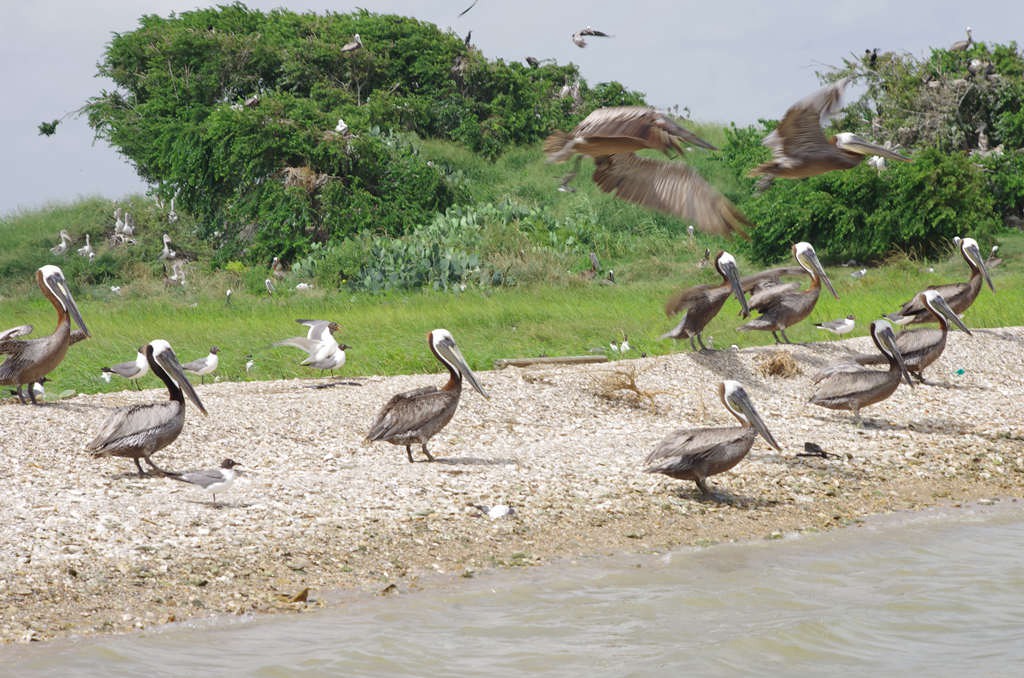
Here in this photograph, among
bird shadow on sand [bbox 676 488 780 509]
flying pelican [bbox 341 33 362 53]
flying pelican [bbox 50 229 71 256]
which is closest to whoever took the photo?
bird shadow on sand [bbox 676 488 780 509]

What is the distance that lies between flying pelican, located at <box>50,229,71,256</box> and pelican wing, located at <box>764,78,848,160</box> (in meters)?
28.5

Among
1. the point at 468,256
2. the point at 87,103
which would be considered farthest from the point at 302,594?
the point at 87,103


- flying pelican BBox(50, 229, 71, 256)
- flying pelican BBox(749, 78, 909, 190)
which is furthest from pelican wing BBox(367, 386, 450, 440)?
flying pelican BBox(50, 229, 71, 256)

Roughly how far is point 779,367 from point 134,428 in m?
7.94

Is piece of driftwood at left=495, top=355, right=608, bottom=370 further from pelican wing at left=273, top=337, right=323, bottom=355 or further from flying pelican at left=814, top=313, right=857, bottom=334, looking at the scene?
flying pelican at left=814, top=313, right=857, bottom=334

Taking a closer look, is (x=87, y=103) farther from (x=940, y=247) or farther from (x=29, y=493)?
(x=29, y=493)

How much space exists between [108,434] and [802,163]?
5453mm

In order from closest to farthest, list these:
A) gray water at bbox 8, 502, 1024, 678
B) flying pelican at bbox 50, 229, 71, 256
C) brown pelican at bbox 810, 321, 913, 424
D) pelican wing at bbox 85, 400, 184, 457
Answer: gray water at bbox 8, 502, 1024, 678 → pelican wing at bbox 85, 400, 184, 457 → brown pelican at bbox 810, 321, 913, 424 → flying pelican at bbox 50, 229, 71, 256

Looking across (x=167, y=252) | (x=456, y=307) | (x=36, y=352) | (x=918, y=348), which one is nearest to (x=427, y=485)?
A: (x=36, y=352)

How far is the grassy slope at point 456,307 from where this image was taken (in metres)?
15.6

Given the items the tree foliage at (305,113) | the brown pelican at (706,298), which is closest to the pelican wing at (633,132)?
the brown pelican at (706,298)

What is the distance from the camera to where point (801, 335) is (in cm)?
1661

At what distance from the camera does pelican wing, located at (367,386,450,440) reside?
30.5 ft

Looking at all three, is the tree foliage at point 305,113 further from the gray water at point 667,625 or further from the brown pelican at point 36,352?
the gray water at point 667,625
